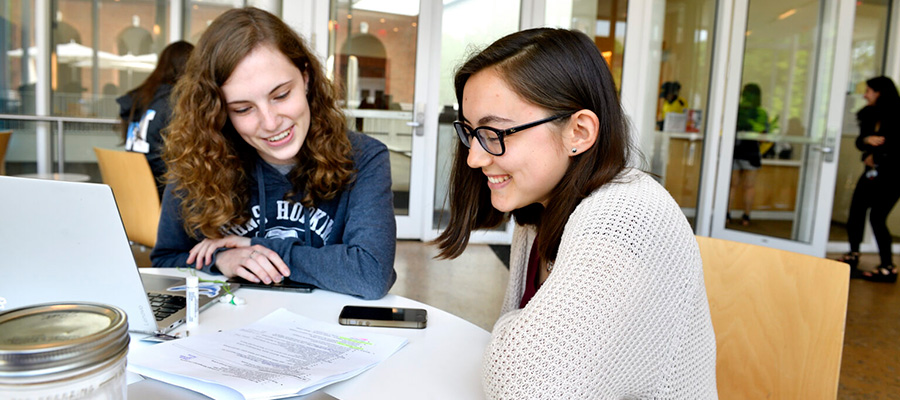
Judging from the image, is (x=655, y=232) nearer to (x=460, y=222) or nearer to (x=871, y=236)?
(x=460, y=222)

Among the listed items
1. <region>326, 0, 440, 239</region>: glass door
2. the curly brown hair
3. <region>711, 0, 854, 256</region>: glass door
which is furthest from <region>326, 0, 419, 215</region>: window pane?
the curly brown hair

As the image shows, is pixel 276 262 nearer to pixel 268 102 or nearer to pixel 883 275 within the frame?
pixel 268 102

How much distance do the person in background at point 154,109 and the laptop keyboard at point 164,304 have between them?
1.97m

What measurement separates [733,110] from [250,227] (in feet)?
14.1

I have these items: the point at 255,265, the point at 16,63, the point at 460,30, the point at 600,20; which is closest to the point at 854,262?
the point at 600,20

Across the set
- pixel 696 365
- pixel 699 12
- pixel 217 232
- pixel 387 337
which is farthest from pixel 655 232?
pixel 699 12

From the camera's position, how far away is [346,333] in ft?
3.53

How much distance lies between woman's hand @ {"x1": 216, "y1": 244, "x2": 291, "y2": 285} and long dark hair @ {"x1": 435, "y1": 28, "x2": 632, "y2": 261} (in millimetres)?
612

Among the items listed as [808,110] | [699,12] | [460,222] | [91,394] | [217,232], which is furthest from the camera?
[699,12]

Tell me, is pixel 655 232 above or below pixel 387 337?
above

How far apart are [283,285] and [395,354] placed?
47 cm

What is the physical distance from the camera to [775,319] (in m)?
1.26

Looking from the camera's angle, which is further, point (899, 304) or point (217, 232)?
point (899, 304)

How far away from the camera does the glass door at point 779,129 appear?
4.49 m
